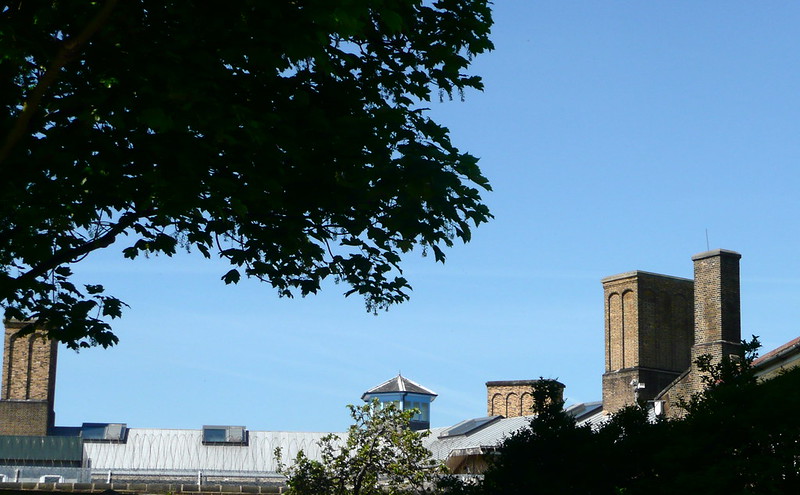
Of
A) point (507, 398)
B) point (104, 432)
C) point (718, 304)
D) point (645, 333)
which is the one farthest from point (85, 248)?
point (104, 432)

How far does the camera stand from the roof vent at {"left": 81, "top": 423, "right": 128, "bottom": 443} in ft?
213

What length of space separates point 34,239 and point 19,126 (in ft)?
10.4

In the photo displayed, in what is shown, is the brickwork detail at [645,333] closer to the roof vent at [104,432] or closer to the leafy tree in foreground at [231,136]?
the roof vent at [104,432]

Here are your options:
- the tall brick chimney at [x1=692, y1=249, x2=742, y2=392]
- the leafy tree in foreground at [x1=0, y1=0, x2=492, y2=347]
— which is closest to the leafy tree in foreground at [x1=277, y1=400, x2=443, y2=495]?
the leafy tree in foreground at [x1=0, y1=0, x2=492, y2=347]

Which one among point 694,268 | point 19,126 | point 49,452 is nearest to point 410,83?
point 19,126

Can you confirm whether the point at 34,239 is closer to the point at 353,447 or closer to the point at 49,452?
the point at 353,447

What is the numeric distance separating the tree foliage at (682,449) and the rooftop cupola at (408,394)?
2150 inches

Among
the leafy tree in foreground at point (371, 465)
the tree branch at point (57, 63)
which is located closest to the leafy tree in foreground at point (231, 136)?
Answer: the tree branch at point (57, 63)

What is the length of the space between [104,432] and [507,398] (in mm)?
23547

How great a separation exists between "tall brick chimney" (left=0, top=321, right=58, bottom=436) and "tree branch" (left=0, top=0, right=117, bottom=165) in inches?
2110

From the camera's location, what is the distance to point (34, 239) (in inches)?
562

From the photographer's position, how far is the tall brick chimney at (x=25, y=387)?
6241cm

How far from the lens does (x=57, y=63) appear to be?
35.9 feet

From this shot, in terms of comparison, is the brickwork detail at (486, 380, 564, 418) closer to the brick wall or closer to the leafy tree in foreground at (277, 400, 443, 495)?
the brick wall
